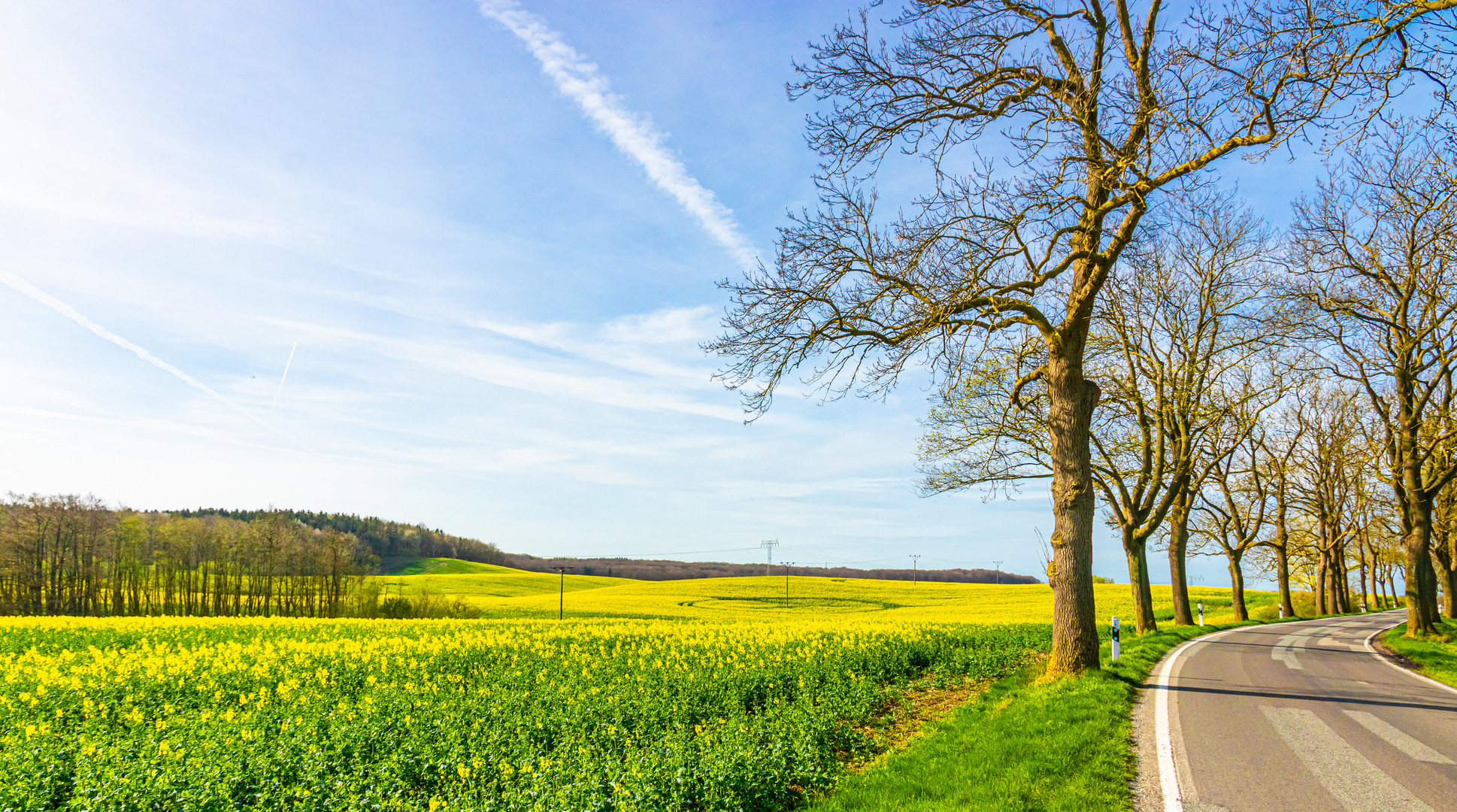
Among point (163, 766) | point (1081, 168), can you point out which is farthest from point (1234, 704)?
point (163, 766)

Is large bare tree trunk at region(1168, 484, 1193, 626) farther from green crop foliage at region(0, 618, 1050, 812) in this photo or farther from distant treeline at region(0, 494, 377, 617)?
distant treeline at region(0, 494, 377, 617)

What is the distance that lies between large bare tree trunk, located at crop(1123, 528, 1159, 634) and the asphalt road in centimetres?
761

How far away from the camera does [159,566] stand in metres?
63.2

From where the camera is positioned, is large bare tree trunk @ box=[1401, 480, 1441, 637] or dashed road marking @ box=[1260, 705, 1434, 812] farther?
large bare tree trunk @ box=[1401, 480, 1441, 637]

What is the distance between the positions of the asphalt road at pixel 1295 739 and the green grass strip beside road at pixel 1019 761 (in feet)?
1.06

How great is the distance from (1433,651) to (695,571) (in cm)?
13508

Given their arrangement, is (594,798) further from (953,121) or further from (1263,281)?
(1263,281)

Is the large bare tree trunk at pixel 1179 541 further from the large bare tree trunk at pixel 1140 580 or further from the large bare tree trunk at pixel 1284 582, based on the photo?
the large bare tree trunk at pixel 1284 582

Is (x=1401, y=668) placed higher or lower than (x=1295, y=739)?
lower

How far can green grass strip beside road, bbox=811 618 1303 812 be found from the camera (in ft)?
20.3

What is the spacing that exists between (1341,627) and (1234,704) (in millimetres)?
24965

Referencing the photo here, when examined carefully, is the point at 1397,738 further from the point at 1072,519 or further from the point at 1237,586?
the point at 1237,586

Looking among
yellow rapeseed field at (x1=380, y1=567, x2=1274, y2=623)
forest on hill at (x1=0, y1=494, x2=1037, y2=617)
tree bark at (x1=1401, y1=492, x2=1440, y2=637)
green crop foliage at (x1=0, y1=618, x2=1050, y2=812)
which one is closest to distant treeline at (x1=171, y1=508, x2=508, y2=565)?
yellow rapeseed field at (x1=380, y1=567, x2=1274, y2=623)

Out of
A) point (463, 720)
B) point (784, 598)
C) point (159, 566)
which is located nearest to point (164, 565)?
point (159, 566)
